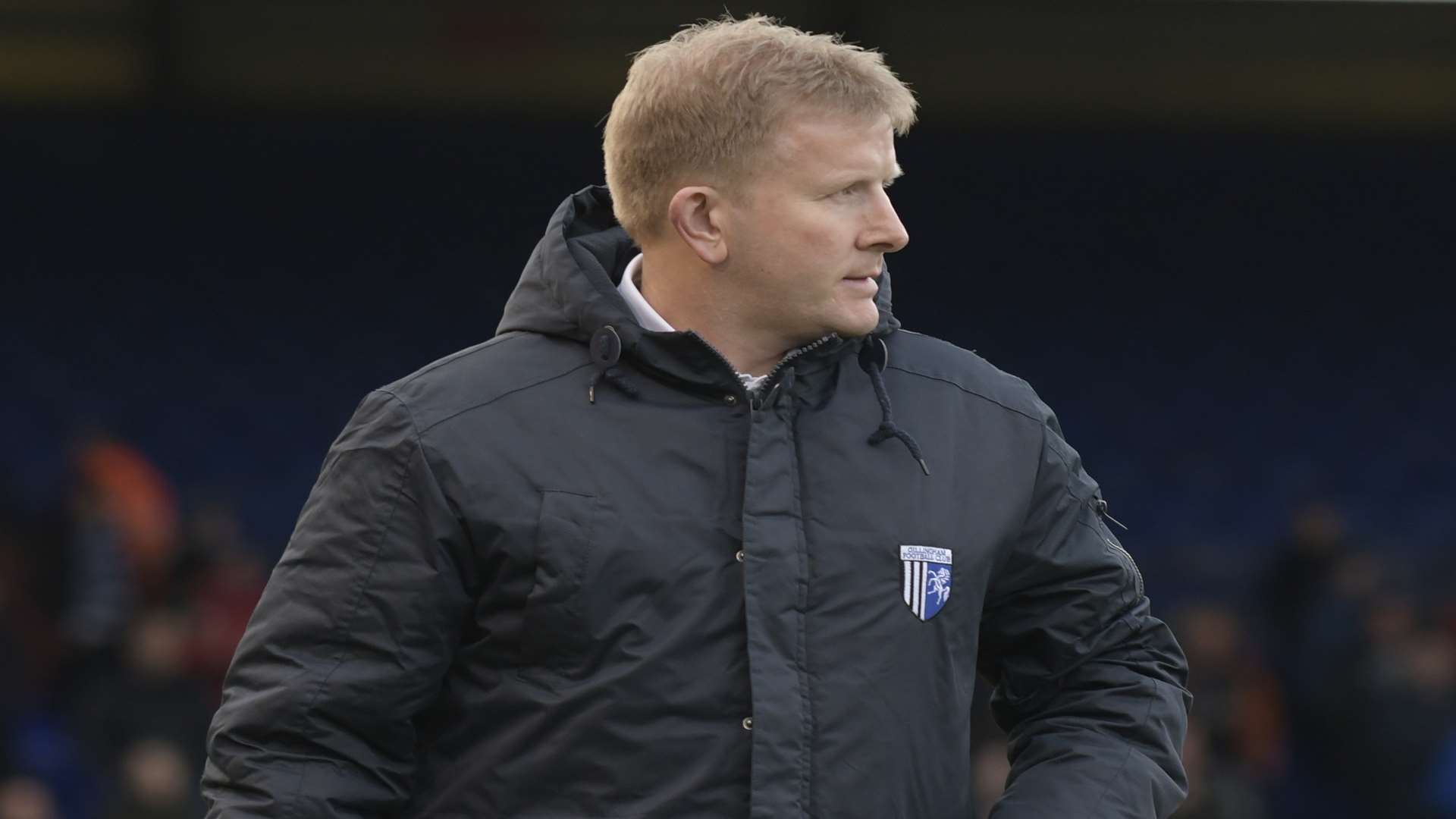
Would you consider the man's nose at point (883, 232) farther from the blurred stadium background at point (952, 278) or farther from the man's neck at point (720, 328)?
the blurred stadium background at point (952, 278)

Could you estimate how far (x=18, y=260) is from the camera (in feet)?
28.3

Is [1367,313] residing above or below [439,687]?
below

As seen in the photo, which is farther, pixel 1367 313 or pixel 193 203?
pixel 1367 313

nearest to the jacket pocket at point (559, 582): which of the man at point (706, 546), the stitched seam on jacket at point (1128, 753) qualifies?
the man at point (706, 546)

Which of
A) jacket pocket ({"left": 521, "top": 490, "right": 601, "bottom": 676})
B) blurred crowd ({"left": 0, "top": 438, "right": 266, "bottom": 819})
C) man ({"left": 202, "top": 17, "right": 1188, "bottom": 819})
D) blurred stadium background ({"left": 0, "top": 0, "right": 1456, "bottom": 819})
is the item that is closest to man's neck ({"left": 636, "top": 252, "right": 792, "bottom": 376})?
man ({"left": 202, "top": 17, "right": 1188, "bottom": 819})

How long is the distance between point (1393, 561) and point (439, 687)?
756cm

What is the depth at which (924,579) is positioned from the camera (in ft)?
6.70

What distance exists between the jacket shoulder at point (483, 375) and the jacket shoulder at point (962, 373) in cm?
33

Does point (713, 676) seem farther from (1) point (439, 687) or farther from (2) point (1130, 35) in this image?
(2) point (1130, 35)

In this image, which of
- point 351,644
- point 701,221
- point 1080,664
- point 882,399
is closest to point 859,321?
point 882,399

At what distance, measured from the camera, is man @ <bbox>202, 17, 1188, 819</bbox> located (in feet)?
6.48

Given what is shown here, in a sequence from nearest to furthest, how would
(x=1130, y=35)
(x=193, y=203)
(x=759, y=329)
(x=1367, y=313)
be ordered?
(x=759, y=329)
(x=1130, y=35)
(x=193, y=203)
(x=1367, y=313)

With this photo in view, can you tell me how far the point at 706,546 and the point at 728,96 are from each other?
0.44 meters

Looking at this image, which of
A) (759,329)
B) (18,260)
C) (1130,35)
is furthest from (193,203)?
(759,329)
